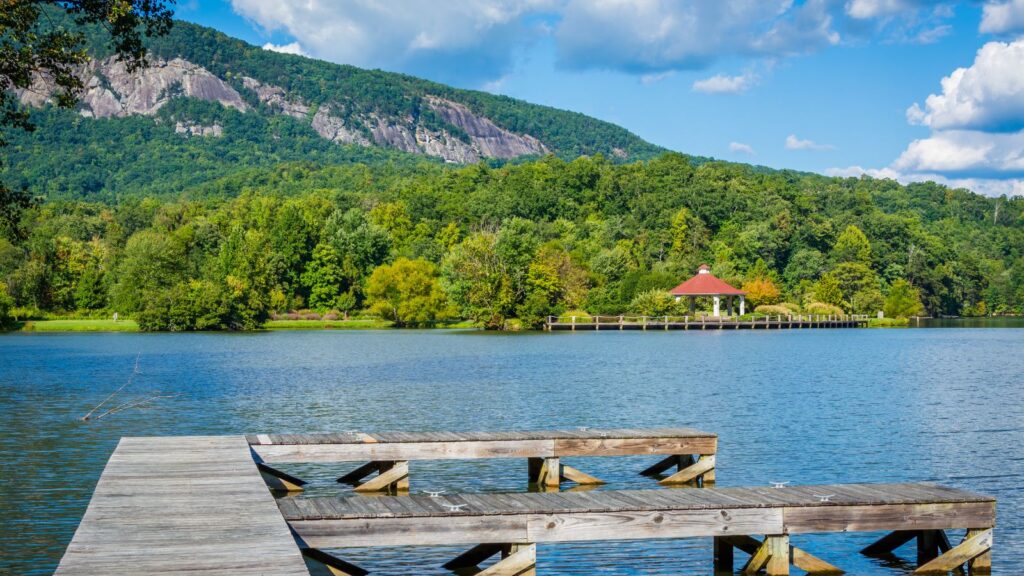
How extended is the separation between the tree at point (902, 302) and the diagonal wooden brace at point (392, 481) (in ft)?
346

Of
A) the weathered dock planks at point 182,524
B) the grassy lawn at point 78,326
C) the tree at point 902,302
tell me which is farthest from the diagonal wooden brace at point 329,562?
the tree at point 902,302

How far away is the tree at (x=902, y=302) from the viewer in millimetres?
113188

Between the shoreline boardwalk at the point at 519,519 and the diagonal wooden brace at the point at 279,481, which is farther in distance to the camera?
the diagonal wooden brace at the point at 279,481

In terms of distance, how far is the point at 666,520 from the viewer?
11.2 metres

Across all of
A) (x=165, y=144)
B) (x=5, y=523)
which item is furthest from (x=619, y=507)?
(x=165, y=144)

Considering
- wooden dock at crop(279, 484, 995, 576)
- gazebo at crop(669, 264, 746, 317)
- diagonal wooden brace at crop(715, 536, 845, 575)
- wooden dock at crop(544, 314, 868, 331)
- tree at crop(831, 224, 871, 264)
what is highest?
tree at crop(831, 224, 871, 264)

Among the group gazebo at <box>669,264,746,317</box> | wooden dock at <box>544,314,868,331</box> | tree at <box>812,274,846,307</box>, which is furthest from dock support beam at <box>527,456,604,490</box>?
tree at <box>812,274,846,307</box>

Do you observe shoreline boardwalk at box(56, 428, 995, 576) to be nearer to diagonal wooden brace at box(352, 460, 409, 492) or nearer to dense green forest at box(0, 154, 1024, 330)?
diagonal wooden brace at box(352, 460, 409, 492)

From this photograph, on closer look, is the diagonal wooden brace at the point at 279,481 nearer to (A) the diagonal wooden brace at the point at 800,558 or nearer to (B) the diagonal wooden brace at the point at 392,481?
(B) the diagonal wooden brace at the point at 392,481

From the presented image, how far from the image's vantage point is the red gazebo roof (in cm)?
9381

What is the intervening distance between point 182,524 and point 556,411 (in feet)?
57.5

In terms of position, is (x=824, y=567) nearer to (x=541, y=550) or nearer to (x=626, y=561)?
(x=626, y=561)

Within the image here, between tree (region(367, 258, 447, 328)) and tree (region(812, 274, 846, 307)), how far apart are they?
138 feet

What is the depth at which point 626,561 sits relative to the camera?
1245 cm
